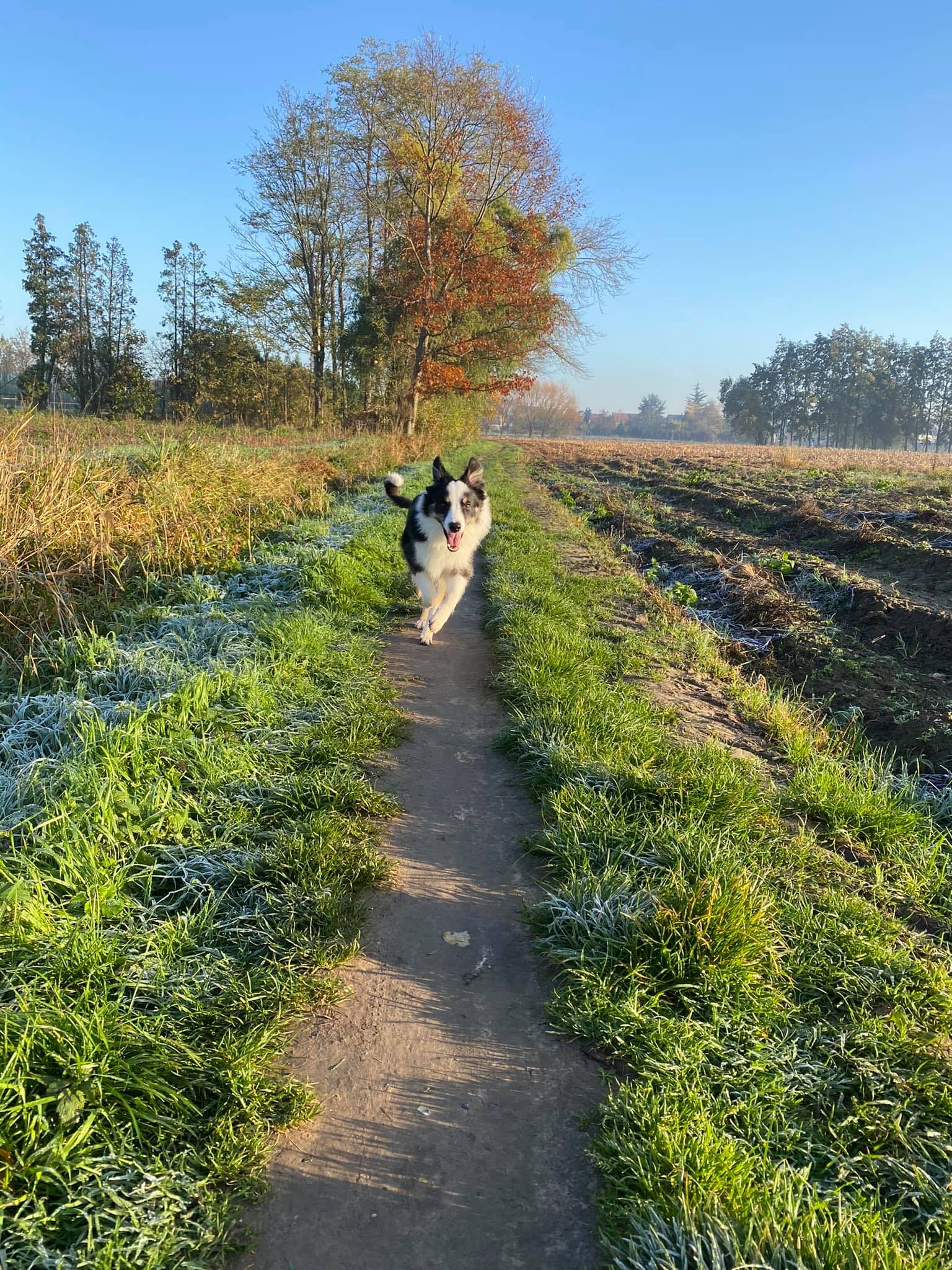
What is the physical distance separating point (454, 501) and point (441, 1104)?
5.15 metres

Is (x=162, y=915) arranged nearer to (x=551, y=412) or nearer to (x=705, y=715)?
(x=705, y=715)

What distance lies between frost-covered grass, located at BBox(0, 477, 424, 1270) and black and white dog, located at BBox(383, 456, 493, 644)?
5.37ft

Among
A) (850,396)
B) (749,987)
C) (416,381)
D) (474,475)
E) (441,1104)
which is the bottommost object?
(441,1104)

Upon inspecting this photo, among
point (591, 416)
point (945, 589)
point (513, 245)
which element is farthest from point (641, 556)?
point (591, 416)

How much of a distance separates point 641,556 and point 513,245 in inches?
822

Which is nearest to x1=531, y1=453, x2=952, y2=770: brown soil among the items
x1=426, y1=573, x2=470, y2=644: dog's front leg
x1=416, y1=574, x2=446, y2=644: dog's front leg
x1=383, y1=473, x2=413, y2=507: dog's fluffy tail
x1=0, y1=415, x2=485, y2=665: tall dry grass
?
x1=426, y1=573, x2=470, y2=644: dog's front leg

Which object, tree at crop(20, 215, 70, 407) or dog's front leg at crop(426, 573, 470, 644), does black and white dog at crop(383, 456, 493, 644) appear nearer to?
dog's front leg at crop(426, 573, 470, 644)

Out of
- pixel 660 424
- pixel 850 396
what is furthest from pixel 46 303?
pixel 660 424

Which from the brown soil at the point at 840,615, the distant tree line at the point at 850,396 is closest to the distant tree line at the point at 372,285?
the brown soil at the point at 840,615

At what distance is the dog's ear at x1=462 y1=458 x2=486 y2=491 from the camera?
6.73 meters

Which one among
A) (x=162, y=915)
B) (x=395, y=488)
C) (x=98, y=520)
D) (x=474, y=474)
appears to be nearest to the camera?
(x=162, y=915)

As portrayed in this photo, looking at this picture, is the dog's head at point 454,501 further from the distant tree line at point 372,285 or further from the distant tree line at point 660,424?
the distant tree line at point 660,424

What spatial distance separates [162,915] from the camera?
7.71ft

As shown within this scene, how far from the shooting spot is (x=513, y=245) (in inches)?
986
